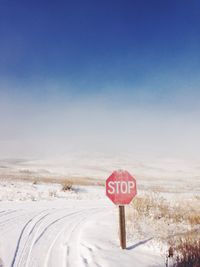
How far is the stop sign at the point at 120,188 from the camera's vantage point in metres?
6.70

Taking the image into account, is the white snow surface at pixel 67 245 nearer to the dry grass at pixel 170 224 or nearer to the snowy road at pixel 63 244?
the snowy road at pixel 63 244

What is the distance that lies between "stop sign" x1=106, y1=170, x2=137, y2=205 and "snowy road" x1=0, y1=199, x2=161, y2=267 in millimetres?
1080

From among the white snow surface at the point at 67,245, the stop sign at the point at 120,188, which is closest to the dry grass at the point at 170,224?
the white snow surface at the point at 67,245

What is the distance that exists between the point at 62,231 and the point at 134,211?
3.14 m

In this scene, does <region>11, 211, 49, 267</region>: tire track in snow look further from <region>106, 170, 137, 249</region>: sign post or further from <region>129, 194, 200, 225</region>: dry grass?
<region>129, 194, 200, 225</region>: dry grass

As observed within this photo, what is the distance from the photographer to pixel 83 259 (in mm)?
6129

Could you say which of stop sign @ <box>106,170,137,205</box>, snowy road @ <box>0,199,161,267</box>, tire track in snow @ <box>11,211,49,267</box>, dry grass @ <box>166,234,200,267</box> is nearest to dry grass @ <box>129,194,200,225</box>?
snowy road @ <box>0,199,161,267</box>

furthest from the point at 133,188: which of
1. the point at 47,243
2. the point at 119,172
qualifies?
the point at 47,243

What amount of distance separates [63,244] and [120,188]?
1.93 metres

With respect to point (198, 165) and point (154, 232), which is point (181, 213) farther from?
point (198, 165)

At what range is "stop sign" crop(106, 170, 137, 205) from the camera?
670cm

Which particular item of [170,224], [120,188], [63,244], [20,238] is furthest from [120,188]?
[170,224]

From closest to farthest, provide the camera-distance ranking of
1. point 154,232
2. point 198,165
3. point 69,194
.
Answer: point 154,232, point 69,194, point 198,165

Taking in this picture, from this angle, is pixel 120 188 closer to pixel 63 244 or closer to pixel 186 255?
pixel 186 255
